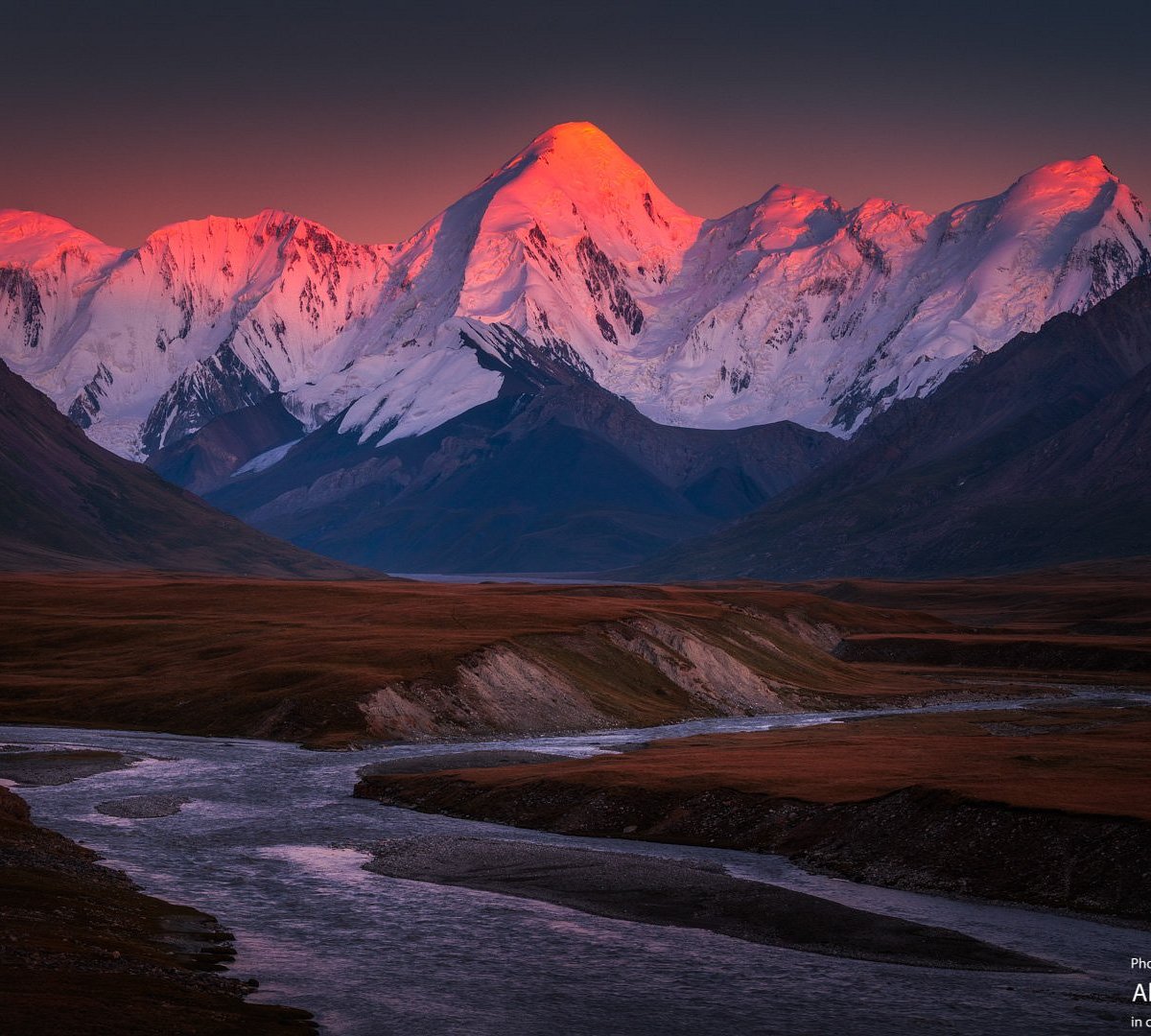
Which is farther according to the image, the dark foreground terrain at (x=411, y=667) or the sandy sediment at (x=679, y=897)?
the dark foreground terrain at (x=411, y=667)

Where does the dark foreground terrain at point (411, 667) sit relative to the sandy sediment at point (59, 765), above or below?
above

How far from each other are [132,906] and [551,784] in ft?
115

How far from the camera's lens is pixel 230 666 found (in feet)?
431

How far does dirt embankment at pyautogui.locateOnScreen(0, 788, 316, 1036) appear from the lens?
38.0 meters

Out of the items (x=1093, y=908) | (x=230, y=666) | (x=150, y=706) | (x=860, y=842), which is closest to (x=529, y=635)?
(x=230, y=666)

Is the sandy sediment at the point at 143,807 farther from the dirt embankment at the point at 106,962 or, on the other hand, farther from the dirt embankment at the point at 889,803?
the dirt embankment at the point at 106,962

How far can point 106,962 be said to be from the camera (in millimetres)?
43406

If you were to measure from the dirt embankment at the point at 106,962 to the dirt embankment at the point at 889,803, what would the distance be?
93.8 ft

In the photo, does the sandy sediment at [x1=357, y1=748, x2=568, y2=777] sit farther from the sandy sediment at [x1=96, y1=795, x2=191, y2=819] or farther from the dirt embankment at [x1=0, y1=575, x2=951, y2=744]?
the sandy sediment at [x1=96, y1=795, x2=191, y2=819]

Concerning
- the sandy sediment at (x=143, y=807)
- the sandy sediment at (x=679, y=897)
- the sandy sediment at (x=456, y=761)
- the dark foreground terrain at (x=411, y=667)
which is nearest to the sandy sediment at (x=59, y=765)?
the sandy sediment at (x=143, y=807)

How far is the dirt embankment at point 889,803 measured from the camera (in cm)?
6053

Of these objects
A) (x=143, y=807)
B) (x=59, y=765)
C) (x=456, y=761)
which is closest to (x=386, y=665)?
(x=456, y=761)

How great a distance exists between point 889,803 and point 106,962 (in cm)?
3917

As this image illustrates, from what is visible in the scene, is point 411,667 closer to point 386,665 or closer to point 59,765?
point 386,665
